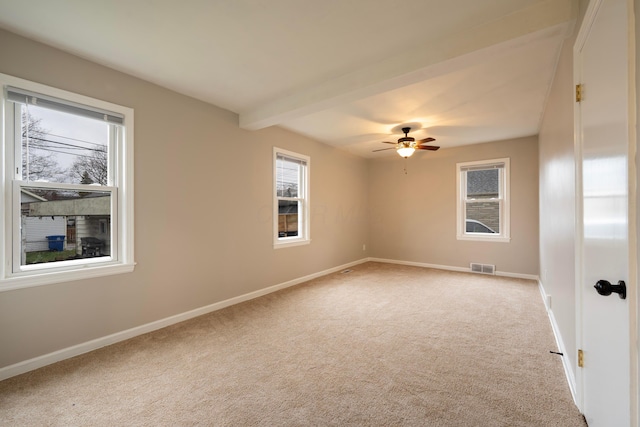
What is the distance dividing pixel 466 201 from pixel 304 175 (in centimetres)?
334

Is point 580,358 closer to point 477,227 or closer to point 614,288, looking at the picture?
point 614,288

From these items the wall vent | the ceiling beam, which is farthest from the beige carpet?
the ceiling beam

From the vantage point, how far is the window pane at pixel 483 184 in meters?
5.46

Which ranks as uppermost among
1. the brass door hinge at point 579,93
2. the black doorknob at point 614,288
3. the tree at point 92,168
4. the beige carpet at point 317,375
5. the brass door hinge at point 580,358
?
the brass door hinge at point 579,93

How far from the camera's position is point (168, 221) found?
3.12 metres

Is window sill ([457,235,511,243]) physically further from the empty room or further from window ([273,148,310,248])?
window ([273,148,310,248])

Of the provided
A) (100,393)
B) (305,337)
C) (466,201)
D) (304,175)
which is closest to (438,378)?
(305,337)

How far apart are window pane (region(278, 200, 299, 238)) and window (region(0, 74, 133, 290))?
2236 millimetres

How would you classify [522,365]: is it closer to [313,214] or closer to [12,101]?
[313,214]

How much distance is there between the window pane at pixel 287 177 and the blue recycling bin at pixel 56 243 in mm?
2672

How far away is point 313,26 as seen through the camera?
6.89 ft

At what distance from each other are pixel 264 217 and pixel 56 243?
233cm

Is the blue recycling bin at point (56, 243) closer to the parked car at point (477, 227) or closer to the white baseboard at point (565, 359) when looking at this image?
the white baseboard at point (565, 359)

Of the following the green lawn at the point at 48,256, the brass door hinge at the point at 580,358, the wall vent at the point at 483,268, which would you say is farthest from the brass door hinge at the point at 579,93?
the wall vent at the point at 483,268
